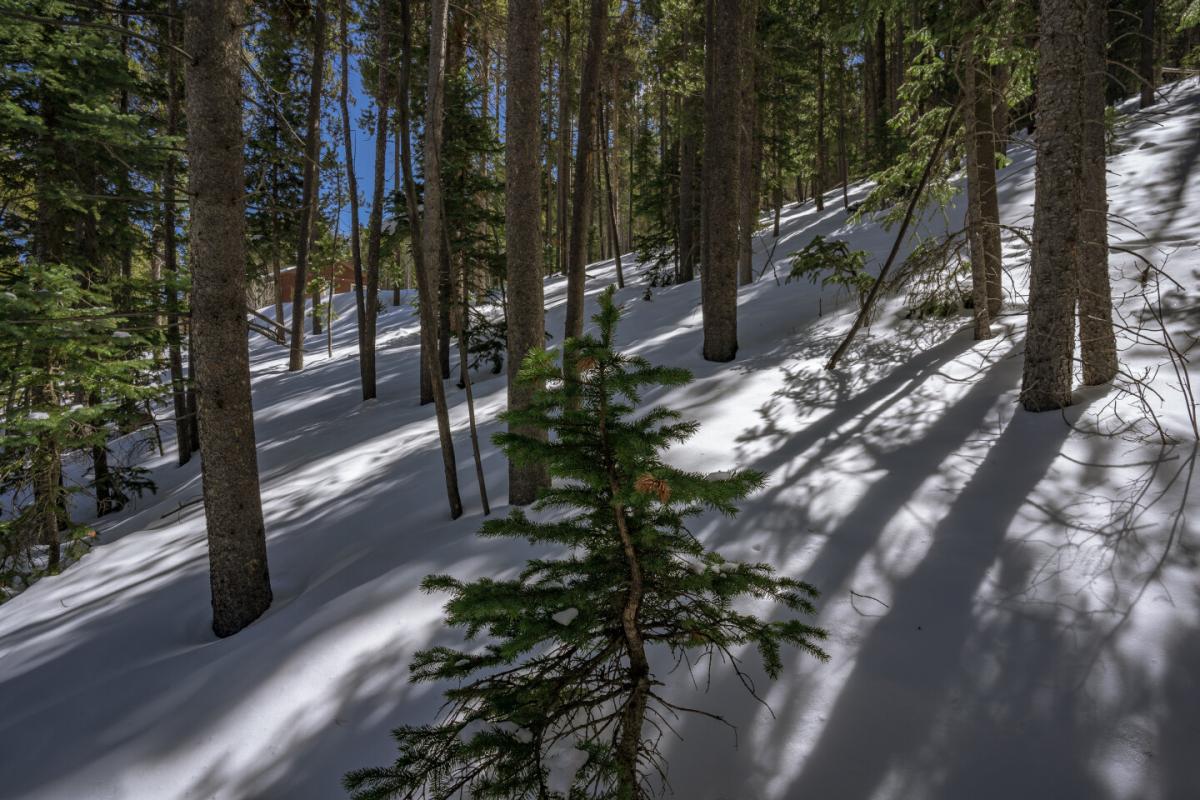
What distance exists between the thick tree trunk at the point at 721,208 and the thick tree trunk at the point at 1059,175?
13.8 feet

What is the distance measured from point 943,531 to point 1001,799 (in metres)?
1.78

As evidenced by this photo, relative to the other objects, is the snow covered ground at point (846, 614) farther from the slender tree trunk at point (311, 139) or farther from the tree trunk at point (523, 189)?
the slender tree trunk at point (311, 139)

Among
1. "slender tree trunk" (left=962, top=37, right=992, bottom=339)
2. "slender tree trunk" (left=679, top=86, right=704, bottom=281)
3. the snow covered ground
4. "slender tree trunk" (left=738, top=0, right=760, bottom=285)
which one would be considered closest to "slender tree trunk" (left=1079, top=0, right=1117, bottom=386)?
the snow covered ground

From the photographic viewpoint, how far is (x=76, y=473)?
1385 cm

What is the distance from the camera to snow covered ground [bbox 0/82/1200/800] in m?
2.54

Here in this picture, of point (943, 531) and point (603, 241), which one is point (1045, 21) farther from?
point (603, 241)

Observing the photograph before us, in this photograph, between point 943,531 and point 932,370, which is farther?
point 932,370

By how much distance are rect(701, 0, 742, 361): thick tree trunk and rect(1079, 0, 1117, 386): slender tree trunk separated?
4.07 meters

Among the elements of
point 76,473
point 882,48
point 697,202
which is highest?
point 882,48

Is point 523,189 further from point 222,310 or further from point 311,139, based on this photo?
point 311,139

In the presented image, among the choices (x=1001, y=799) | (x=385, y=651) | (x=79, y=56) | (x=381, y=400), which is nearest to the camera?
(x=1001, y=799)

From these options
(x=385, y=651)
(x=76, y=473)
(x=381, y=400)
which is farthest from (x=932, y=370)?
(x=76, y=473)

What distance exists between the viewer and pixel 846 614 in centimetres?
326

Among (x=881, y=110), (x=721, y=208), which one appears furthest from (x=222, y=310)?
(x=881, y=110)
